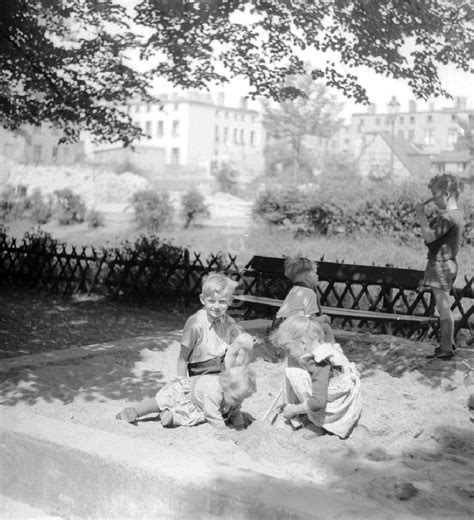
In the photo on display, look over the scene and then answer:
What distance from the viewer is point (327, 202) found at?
77.9 feet

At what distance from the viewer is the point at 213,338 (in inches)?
211

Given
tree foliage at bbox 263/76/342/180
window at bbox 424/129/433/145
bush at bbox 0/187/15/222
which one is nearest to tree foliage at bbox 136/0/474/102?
bush at bbox 0/187/15/222

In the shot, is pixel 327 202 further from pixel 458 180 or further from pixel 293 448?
pixel 293 448

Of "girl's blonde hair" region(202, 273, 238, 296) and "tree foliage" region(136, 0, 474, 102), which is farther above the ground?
"tree foliage" region(136, 0, 474, 102)

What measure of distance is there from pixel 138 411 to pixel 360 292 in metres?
6.28

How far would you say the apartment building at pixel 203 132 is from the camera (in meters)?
67.9

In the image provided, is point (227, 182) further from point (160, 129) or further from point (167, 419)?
point (167, 419)

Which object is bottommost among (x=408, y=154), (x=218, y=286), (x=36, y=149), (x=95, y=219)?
(x=95, y=219)

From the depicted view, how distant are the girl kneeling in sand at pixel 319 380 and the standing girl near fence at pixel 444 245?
2.33 metres

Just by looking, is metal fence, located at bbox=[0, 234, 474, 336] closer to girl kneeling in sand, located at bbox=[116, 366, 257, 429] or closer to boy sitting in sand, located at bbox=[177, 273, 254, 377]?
boy sitting in sand, located at bbox=[177, 273, 254, 377]

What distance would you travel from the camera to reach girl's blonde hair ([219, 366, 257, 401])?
16.7 feet

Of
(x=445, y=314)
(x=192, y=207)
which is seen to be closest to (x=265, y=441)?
(x=445, y=314)

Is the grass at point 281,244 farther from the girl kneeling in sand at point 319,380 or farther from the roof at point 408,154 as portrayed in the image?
the roof at point 408,154

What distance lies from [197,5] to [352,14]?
2144mm
